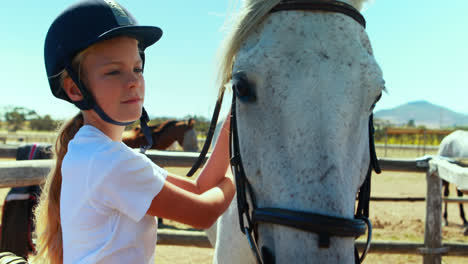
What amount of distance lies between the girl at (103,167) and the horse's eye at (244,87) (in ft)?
1.26

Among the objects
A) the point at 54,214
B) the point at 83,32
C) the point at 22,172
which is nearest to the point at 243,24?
the point at 83,32

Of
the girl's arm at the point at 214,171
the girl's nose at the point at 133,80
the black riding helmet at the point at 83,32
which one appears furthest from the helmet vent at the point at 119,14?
the girl's arm at the point at 214,171

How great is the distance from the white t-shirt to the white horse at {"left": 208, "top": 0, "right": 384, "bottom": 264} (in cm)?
40

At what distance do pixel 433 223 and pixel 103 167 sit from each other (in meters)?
3.92

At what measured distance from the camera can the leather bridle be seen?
0.97 meters

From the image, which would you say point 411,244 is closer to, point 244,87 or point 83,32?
point 244,87

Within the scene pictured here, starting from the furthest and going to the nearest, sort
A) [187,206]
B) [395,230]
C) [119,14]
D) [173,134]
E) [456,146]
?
[173,134], [456,146], [395,230], [119,14], [187,206]

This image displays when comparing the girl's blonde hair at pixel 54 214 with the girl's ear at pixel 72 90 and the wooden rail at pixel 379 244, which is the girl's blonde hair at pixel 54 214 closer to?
the girl's ear at pixel 72 90

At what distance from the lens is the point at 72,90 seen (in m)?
1.33

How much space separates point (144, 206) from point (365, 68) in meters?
0.92

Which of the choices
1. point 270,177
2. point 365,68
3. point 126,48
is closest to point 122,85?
point 126,48

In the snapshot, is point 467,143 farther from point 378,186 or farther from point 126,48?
point 126,48

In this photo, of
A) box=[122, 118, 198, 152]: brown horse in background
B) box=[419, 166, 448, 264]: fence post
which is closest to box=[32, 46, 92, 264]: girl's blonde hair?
box=[419, 166, 448, 264]: fence post

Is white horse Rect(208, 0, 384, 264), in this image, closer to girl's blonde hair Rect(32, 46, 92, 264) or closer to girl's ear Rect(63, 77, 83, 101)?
girl's ear Rect(63, 77, 83, 101)
